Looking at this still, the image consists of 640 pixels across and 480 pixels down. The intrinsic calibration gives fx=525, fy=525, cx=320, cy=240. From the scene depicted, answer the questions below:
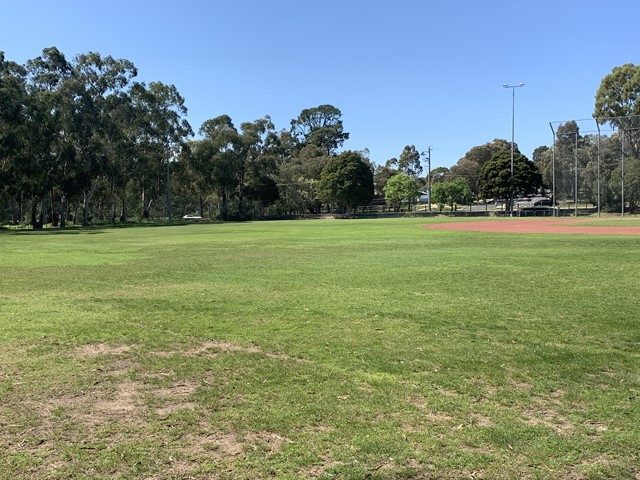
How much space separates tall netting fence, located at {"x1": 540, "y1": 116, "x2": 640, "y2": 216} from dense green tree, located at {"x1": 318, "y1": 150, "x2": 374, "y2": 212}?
117ft

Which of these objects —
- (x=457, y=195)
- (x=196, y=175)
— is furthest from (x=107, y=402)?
(x=457, y=195)

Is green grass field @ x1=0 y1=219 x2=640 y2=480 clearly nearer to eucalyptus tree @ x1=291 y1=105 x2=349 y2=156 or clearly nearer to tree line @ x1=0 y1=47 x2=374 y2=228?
tree line @ x1=0 y1=47 x2=374 y2=228

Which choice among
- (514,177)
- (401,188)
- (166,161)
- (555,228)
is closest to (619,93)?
(514,177)

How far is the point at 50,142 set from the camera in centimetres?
6022

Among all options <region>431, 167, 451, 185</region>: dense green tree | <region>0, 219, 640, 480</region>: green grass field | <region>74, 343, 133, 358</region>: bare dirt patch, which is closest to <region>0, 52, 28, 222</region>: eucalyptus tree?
<region>0, 219, 640, 480</region>: green grass field

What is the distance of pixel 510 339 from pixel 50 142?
209 ft

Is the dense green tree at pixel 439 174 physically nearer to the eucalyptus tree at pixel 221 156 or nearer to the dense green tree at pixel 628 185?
the eucalyptus tree at pixel 221 156

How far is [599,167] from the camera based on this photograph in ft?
204

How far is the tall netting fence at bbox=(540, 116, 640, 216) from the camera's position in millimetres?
61469

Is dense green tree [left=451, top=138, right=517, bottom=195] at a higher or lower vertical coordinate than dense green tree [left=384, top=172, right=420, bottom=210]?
higher

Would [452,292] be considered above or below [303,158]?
below

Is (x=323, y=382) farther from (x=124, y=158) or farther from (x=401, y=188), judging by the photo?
(x=401, y=188)

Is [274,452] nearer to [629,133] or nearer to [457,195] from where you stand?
[629,133]

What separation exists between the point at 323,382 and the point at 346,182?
87820 millimetres
